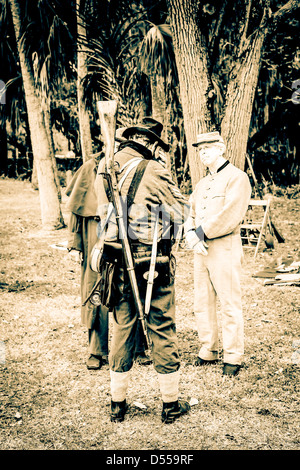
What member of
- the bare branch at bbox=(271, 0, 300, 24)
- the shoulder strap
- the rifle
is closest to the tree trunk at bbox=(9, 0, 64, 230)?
the bare branch at bbox=(271, 0, 300, 24)

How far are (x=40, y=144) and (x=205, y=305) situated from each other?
23.7 feet

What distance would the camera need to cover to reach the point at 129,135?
11.1 ft

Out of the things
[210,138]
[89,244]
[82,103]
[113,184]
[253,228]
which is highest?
[82,103]

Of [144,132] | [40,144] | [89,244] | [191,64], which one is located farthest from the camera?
[40,144]

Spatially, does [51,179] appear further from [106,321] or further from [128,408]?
[128,408]

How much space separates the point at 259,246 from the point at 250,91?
11.1 ft

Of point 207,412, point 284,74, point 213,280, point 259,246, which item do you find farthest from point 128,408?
point 284,74

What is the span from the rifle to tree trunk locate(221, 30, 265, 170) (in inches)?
150

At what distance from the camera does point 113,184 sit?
299 cm

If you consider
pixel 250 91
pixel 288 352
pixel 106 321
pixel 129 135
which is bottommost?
pixel 288 352

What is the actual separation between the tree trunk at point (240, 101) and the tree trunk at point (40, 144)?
4906 mm

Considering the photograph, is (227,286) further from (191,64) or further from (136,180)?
(191,64)

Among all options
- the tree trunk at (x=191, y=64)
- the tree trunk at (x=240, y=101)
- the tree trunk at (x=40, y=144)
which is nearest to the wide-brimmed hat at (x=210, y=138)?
the tree trunk at (x=191, y=64)

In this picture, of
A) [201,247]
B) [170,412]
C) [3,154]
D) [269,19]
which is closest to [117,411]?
[170,412]
